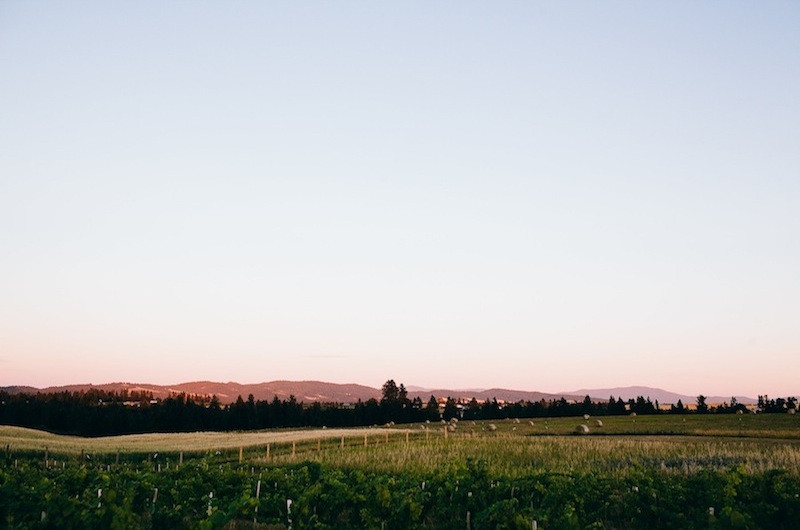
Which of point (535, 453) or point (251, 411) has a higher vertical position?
point (535, 453)

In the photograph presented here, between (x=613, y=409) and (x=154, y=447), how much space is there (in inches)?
4116

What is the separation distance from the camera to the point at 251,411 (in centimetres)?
12575

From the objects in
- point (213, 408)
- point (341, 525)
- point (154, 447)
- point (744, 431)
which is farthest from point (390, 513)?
point (213, 408)

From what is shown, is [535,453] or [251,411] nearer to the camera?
[535,453]

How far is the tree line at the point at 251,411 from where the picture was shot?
114062mm

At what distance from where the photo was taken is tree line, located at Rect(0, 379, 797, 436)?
374 feet

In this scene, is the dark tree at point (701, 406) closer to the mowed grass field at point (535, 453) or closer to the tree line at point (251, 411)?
the tree line at point (251, 411)

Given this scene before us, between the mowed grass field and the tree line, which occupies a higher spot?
the mowed grass field

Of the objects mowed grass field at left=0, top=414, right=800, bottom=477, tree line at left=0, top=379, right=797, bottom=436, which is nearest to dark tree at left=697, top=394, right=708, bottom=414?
tree line at left=0, top=379, right=797, bottom=436

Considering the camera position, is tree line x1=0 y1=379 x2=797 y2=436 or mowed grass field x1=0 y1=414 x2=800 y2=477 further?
tree line x1=0 y1=379 x2=797 y2=436

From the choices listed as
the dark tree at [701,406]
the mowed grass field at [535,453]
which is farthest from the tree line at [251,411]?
the mowed grass field at [535,453]

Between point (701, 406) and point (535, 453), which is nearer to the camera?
point (535, 453)

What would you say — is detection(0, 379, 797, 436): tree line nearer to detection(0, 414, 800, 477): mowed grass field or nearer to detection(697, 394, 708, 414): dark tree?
detection(697, 394, 708, 414): dark tree

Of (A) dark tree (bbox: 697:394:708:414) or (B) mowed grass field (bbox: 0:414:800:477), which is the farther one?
A: (A) dark tree (bbox: 697:394:708:414)
